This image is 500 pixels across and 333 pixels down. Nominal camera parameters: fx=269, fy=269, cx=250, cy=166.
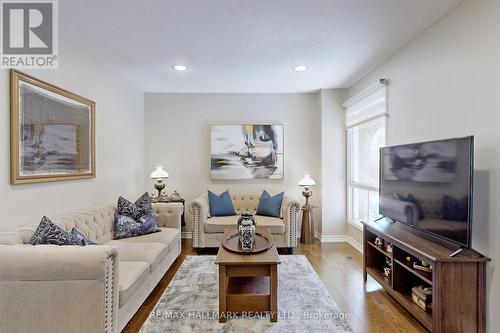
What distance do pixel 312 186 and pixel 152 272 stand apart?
122 inches

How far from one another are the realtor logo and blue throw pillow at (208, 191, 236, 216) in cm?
262

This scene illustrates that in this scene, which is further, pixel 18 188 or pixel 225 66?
pixel 225 66

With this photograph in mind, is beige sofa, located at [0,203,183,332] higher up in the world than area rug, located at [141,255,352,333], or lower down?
higher up

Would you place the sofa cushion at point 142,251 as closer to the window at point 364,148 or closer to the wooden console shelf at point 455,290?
the wooden console shelf at point 455,290

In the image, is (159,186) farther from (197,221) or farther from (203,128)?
(203,128)

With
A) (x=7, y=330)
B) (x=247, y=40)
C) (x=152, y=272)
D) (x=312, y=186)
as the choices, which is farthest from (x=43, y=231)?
(x=312, y=186)

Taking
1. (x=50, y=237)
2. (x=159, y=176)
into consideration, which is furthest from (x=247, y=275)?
(x=159, y=176)

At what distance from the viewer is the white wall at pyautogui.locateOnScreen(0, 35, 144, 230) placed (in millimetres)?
2039

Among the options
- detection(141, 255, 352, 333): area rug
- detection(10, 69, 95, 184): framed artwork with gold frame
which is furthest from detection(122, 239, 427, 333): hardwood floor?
detection(10, 69, 95, 184): framed artwork with gold frame

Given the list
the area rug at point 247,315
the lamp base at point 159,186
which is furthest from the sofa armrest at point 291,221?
the lamp base at point 159,186

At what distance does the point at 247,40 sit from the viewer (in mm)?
2719

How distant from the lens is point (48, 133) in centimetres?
244

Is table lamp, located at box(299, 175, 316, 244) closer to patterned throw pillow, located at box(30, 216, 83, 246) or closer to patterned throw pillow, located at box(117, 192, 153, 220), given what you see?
patterned throw pillow, located at box(117, 192, 153, 220)

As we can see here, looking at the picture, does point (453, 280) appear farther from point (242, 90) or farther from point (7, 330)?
point (242, 90)
